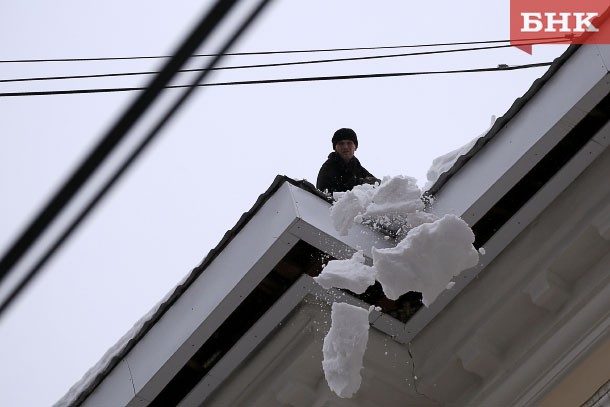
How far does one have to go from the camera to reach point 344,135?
271 inches

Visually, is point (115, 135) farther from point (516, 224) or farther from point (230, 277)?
point (516, 224)

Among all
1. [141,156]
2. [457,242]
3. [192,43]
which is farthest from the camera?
[457,242]

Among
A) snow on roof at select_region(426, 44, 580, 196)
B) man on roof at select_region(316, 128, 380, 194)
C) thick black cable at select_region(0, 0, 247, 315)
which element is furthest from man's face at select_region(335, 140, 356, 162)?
thick black cable at select_region(0, 0, 247, 315)

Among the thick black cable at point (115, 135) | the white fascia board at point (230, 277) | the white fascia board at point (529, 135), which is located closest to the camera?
the thick black cable at point (115, 135)

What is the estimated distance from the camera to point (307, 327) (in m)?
4.73

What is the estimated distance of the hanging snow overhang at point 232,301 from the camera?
4539 millimetres

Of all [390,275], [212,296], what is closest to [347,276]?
[390,275]

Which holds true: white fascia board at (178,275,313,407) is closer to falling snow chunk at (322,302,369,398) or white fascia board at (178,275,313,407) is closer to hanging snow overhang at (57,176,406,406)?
hanging snow overhang at (57,176,406,406)

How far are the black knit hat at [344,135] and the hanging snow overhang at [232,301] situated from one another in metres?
2.25

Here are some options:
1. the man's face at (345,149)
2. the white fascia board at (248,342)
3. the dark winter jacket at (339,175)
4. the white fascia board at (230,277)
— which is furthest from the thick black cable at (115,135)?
the man's face at (345,149)

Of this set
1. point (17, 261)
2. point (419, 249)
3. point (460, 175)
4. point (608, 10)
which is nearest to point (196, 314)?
point (419, 249)

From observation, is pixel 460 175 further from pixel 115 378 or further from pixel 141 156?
pixel 141 156

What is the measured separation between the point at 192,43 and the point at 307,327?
3.47 m

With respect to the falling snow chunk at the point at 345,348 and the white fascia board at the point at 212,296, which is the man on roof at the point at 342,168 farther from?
the falling snow chunk at the point at 345,348
